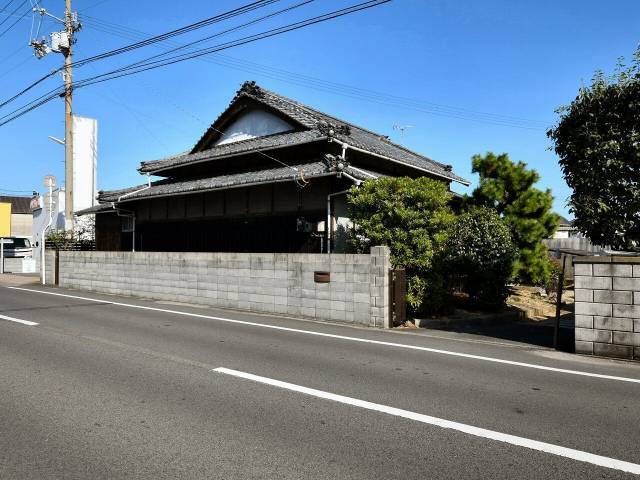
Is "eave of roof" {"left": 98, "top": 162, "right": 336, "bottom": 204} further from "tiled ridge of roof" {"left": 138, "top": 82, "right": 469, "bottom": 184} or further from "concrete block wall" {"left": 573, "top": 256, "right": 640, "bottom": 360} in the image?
"concrete block wall" {"left": 573, "top": 256, "right": 640, "bottom": 360}

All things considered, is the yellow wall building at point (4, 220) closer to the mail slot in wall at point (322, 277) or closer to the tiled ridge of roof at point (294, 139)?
the tiled ridge of roof at point (294, 139)

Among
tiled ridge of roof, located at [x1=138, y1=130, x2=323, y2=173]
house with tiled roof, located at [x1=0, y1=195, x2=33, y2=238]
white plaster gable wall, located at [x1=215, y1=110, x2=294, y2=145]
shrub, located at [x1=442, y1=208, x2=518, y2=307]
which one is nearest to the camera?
shrub, located at [x1=442, y1=208, x2=518, y2=307]

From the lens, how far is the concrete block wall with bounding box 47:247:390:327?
10594mm

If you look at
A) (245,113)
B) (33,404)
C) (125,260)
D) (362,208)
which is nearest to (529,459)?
(33,404)

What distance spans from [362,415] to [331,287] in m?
6.81

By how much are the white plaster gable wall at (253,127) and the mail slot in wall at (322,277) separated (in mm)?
9160

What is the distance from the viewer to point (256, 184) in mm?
15484

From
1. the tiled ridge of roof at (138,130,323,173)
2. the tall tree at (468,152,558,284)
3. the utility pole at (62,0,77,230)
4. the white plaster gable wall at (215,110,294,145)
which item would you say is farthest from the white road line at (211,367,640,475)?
the utility pole at (62,0,77,230)

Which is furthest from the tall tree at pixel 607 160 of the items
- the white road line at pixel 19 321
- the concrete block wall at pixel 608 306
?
the white road line at pixel 19 321

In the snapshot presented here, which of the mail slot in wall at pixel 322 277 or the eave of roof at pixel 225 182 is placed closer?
the mail slot in wall at pixel 322 277

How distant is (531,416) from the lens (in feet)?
14.8

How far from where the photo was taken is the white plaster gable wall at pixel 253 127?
63.8 feet

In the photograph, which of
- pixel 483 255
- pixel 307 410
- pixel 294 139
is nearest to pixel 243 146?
pixel 294 139

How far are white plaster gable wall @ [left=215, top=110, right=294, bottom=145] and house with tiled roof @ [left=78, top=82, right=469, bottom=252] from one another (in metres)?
0.05
